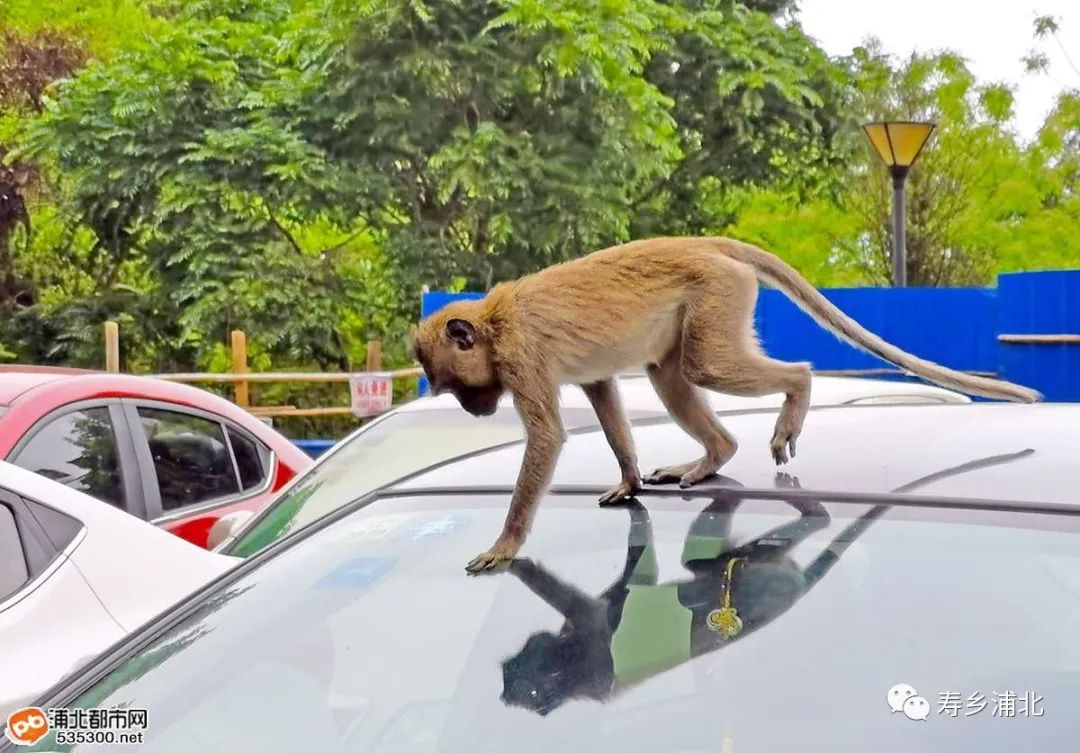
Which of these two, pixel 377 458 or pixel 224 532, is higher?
pixel 377 458

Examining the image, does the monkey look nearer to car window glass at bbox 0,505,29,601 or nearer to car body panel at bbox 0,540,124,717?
car body panel at bbox 0,540,124,717

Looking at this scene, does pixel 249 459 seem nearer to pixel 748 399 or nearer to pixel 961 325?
pixel 748 399

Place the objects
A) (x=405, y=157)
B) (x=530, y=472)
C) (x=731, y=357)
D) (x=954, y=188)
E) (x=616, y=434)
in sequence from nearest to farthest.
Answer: (x=530, y=472)
(x=616, y=434)
(x=731, y=357)
(x=405, y=157)
(x=954, y=188)

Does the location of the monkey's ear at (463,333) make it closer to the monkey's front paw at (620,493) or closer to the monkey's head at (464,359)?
the monkey's head at (464,359)

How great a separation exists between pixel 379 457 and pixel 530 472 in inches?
95.7

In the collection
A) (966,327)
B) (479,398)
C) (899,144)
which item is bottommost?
(966,327)

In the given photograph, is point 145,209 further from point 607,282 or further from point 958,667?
point 958,667

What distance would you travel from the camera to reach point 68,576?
3518 mm

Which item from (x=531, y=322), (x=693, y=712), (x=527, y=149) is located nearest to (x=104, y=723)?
(x=693, y=712)

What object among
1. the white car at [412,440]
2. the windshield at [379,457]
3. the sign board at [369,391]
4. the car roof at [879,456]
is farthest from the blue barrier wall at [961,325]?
the car roof at [879,456]

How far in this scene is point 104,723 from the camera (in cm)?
210

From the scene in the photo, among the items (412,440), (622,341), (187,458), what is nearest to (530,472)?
(622,341)

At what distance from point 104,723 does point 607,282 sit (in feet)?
5.68

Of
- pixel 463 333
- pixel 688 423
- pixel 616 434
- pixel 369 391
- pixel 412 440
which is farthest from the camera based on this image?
pixel 369 391
